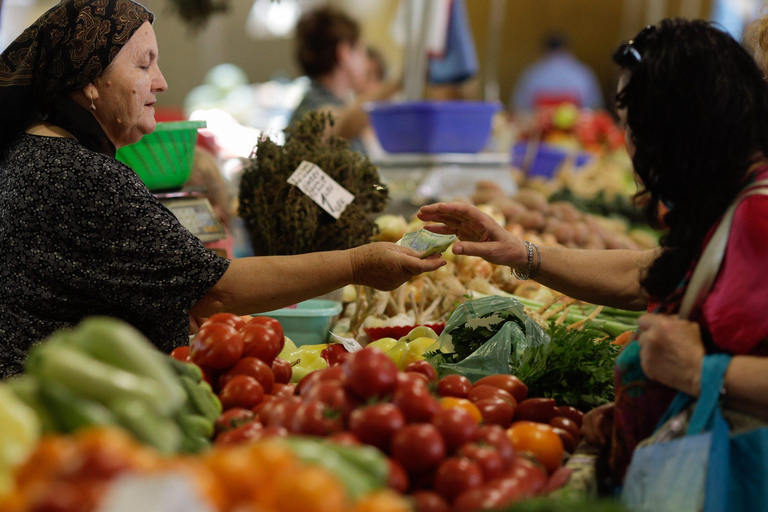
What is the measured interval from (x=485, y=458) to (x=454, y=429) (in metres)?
0.08

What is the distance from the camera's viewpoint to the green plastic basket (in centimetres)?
289

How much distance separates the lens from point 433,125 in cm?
469

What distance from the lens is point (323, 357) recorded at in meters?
2.52

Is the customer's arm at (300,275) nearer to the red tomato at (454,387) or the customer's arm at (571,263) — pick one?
the customer's arm at (571,263)

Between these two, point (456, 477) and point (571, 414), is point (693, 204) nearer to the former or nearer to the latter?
point (571, 414)

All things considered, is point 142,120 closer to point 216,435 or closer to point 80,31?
point 80,31

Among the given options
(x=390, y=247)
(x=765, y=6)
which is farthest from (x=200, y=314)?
(x=765, y=6)

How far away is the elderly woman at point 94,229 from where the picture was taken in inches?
88.4

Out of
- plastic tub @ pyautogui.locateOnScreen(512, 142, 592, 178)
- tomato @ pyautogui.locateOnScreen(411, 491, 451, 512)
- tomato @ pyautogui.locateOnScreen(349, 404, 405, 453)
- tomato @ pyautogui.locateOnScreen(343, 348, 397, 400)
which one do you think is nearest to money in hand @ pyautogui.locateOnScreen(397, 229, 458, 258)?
tomato @ pyautogui.locateOnScreen(343, 348, 397, 400)

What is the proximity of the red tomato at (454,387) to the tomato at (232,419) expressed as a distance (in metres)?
0.51

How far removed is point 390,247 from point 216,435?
0.99 m

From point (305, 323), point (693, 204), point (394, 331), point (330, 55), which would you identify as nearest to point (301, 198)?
point (305, 323)

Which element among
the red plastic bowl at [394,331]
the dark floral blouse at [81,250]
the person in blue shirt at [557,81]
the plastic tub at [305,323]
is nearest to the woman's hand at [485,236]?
the red plastic bowl at [394,331]

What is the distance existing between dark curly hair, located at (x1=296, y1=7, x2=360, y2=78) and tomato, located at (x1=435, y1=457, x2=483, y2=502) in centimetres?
508
